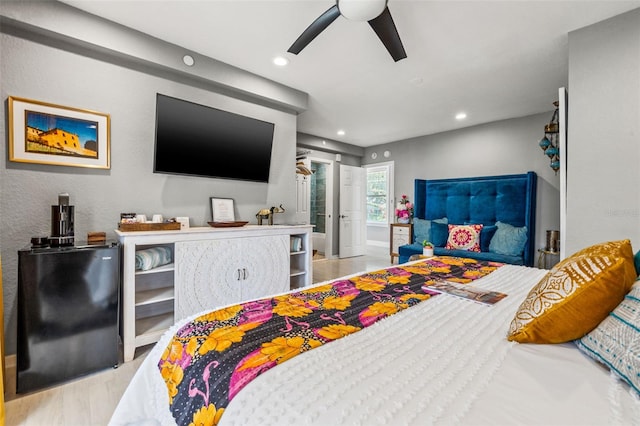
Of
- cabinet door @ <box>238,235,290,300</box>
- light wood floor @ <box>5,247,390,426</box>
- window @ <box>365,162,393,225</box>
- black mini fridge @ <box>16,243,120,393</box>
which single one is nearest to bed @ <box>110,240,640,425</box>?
light wood floor @ <box>5,247,390,426</box>

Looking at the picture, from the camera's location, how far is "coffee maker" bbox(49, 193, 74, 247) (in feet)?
6.09

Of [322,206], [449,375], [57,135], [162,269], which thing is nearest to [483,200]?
[322,206]

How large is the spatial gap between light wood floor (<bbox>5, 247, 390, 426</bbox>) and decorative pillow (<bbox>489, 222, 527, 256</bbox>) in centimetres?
437

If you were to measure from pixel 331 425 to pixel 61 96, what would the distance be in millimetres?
2872

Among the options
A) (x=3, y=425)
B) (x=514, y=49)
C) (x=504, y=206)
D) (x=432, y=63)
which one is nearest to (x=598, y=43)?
(x=514, y=49)

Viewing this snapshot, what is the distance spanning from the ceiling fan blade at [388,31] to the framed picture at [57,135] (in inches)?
88.2

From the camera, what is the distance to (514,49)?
2.55 metres

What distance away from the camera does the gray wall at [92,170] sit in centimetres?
198

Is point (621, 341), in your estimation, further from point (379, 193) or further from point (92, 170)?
point (379, 193)

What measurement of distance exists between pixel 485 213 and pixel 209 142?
164 inches

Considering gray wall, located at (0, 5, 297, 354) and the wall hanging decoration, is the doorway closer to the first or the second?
gray wall, located at (0, 5, 297, 354)

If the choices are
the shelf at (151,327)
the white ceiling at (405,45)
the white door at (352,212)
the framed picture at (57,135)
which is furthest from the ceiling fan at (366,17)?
the white door at (352,212)

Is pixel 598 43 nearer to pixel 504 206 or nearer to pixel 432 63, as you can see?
pixel 432 63

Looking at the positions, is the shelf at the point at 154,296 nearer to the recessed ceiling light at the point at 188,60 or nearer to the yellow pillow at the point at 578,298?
the recessed ceiling light at the point at 188,60
